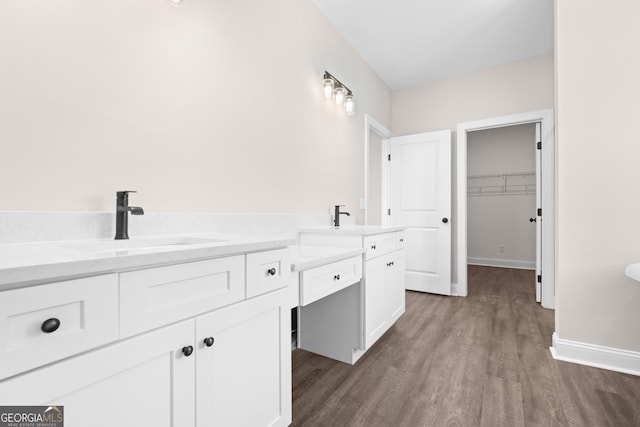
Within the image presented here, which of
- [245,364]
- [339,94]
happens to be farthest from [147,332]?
[339,94]

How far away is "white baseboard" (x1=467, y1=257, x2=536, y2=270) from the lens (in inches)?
199

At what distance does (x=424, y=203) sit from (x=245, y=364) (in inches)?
122

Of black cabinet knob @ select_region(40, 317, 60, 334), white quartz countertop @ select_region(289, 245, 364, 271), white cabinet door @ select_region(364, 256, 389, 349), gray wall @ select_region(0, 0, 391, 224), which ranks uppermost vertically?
gray wall @ select_region(0, 0, 391, 224)

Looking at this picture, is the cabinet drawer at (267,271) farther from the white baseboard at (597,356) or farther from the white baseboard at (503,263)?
the white baseboard at (503,263)

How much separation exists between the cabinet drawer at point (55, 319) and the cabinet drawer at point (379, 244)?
1.51m

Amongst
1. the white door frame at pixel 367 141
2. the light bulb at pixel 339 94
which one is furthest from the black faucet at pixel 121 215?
the white door frame at pixel 367 141

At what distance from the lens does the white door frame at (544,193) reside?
3000mm

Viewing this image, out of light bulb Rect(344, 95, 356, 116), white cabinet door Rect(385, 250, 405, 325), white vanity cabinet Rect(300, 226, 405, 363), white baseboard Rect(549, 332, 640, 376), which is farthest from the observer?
light bulb Rect(344, 95, 356, 116)

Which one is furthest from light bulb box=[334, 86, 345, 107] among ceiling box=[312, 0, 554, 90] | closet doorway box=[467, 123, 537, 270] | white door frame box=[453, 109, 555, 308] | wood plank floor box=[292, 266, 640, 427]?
closet doorway box=[467, 123, 537, 270]

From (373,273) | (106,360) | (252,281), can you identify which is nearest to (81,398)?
(106,360)

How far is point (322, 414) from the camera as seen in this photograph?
4.64 ft

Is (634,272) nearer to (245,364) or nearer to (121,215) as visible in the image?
(245,364)

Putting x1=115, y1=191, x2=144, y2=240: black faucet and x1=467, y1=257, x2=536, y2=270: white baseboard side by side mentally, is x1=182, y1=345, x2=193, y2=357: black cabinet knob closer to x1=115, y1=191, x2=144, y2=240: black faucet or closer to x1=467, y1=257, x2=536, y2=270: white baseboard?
x1=115, y1=191, x2=144, y2=240: black faucet

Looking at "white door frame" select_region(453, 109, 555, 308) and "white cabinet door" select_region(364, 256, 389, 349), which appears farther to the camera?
"white door frame" select_region(453, 109, 555, 308)
